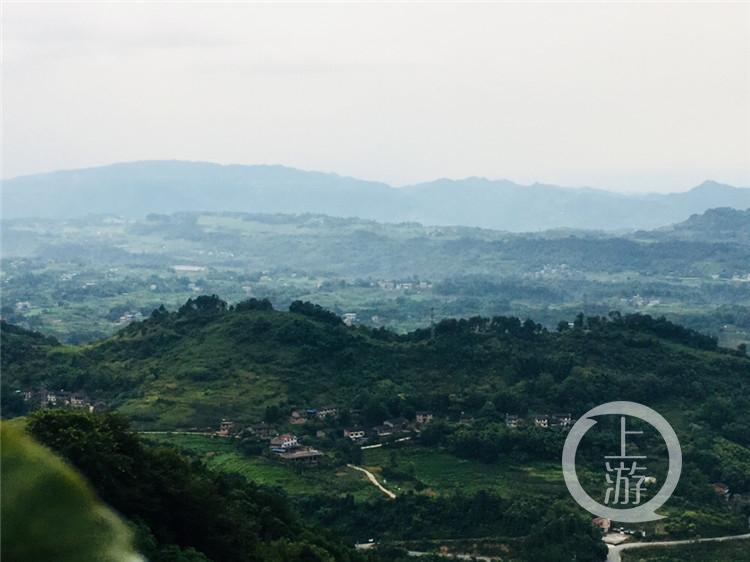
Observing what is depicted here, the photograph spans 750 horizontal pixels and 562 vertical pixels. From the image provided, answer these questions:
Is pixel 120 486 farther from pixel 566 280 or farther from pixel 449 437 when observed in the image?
pixel 566 280

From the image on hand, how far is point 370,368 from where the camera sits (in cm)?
4078

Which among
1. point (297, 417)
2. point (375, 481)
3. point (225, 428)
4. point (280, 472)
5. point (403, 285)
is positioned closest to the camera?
point (375, 481)

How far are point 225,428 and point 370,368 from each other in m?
7.57

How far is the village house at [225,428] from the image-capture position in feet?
114

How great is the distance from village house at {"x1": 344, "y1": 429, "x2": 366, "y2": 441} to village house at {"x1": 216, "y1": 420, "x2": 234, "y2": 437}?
3.88 m

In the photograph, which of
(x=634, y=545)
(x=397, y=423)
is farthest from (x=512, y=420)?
(x=634, y=545)

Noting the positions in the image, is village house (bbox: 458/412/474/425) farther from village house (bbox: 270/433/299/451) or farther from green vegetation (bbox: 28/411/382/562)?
green vegetation (bbox: 28/411/382/562)

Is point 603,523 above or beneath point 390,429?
beneath

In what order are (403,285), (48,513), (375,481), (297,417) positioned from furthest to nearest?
(403,285)
(297,417)
(375,481)
(48,513)

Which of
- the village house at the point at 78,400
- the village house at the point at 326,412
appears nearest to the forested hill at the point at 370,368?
the village house at the point at 326,412

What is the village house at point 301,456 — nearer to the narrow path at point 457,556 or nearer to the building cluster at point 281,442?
the building cluster at point 281,442

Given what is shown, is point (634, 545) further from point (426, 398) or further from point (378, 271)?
point (378, 271)

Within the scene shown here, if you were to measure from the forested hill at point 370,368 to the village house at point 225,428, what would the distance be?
62cm

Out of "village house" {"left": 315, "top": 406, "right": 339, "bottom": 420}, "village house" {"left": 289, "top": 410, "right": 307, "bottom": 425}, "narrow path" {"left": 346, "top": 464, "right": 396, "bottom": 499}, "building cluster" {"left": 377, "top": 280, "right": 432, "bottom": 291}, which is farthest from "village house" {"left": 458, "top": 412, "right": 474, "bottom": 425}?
"building cluster" {"left": 377, "top": 280, "right": 432, "bottom": 291}
